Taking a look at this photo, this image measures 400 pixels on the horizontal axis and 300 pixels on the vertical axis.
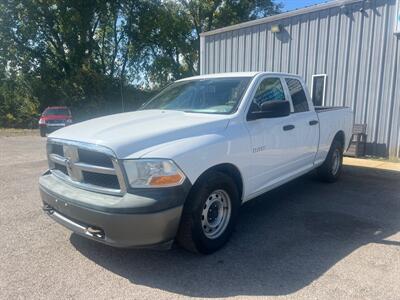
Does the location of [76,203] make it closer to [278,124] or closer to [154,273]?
[154,273]

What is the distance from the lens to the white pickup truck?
3205 mm

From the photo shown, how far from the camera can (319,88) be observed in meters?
10.8

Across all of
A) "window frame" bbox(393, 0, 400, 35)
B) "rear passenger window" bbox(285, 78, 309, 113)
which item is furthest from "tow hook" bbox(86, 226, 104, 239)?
"window frame" bbox(393, 0, 400, 35)

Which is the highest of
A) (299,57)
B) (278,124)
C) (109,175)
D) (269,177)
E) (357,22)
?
(357,22)

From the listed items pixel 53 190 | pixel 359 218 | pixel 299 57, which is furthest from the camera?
pixel 299 57

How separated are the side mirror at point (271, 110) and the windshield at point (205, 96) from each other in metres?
0.25

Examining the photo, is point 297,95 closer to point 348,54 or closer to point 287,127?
point 287,127

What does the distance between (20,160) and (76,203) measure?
7408 millimetres

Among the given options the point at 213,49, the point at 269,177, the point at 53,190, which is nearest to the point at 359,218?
the point at 269,177

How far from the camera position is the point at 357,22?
379 inches

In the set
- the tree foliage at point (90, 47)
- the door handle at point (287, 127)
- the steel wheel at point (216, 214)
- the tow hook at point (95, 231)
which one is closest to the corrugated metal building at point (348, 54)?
the door handle at point (287, 127)

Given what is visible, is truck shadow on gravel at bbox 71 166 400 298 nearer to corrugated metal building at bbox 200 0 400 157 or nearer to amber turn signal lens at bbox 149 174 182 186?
amber turn signal lens at bbox 149 174 182 186

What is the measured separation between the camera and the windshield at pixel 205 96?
443 cm

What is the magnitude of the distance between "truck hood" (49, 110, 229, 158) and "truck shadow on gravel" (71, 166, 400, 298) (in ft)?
3.99
